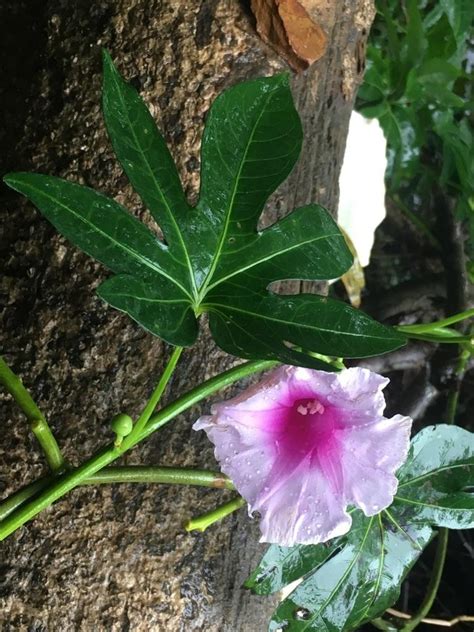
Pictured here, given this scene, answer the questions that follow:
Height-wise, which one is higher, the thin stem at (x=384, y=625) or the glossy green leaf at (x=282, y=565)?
the glossy green leaf at (x=282, y=565)

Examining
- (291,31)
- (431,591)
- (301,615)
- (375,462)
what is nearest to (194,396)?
(375,462)

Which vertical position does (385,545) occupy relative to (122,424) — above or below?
below

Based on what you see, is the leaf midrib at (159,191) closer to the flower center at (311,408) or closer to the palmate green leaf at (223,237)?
the palmate green leaf at (223,237)

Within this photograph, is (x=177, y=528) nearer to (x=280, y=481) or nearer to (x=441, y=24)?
(x=280, y=481)

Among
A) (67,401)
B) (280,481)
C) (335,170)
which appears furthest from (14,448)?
(335,170)

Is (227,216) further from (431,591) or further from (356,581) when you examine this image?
(431,591)

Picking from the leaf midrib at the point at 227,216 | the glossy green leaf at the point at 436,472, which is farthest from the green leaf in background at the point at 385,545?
the leaf midrib at the point at 227,216

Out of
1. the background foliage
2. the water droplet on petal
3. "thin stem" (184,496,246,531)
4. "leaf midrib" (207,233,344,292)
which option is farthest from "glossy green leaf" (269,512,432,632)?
the background foliage
